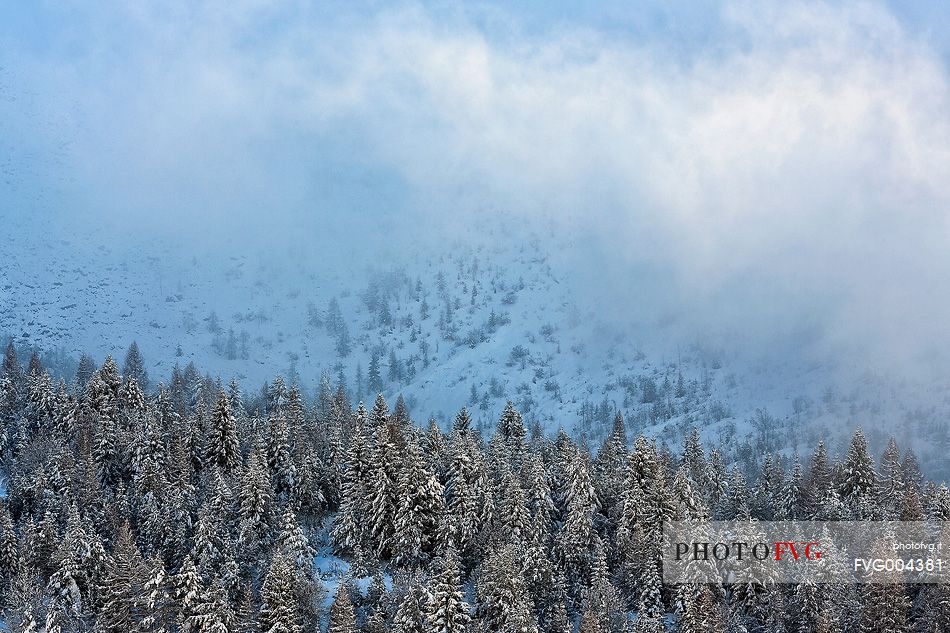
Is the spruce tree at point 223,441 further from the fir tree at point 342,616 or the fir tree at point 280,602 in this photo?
the fir tree at point 342,616

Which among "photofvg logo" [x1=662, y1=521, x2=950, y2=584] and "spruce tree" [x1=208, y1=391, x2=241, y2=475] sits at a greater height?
"spruce tree" [x1=208, y1=391, x2=241, y2=475]

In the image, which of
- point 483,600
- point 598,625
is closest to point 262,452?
point 483,600

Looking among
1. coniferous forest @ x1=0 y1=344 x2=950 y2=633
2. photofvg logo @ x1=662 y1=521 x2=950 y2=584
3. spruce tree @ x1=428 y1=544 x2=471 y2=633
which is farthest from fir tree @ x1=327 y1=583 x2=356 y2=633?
photofvg logo @ x1=662 y1=521 x2=950 y2=584

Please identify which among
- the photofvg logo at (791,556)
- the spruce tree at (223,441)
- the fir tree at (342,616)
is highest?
the spruce tree at (223,441)

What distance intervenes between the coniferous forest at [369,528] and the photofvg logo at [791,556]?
4.33ft

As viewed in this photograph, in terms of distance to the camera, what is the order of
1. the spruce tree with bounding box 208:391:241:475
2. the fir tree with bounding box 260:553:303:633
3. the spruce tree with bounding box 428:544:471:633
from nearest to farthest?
the fir tree with bounding box 260:553:303:633 → the spruce tree with bounding box 428:544:471:633 → the spruce tree with bounding box 208:391:241:475

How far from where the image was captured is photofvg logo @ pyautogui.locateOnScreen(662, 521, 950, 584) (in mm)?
78250

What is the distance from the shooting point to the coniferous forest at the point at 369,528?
72.3 metres

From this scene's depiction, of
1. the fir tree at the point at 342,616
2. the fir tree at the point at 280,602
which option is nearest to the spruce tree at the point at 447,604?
the fir tree at the point at 342,616

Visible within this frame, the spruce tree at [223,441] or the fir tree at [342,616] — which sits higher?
the spruce tree at [223,441]

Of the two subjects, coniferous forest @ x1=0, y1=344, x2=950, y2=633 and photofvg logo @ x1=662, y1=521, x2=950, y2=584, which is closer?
coniferous forest @ x1=0, y1=344, x2=950, y2=633

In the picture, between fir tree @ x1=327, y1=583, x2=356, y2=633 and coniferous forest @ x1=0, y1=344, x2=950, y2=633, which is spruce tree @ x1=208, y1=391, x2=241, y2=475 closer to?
coniferous forest @ x1=0, y1=344, x2=950, y2=633

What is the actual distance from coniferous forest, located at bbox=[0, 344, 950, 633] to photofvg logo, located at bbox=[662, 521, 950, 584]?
4.33 ft

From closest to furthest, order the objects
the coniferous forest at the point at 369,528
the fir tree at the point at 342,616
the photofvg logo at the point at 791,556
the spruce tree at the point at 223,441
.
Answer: the fir tree at the point at 342,616, the coniferous forest at the point at 369,528, the photofvg logo at the point at 791,556, the spruce tree at the point at 223,441
